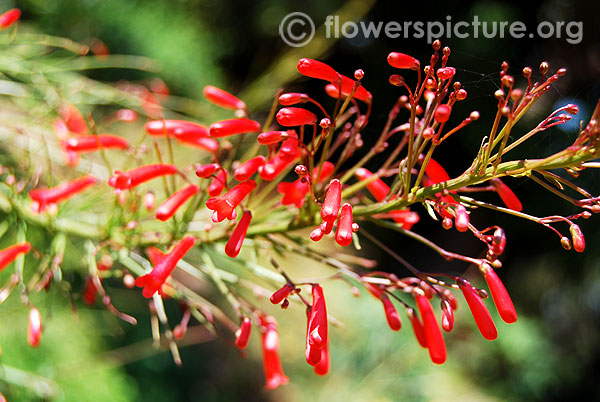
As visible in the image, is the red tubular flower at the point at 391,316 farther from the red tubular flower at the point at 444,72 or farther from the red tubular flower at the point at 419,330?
the red tubular flower at the point at 444,72

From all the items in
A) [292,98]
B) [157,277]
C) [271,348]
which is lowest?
[271,348]

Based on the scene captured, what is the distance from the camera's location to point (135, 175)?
616mm

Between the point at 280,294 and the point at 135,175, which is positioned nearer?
the point at 280,294

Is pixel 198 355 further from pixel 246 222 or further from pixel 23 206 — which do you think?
pixel 246 222

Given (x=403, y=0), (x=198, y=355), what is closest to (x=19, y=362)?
(x=198, y=355)

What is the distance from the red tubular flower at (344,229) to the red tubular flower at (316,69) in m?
0.14

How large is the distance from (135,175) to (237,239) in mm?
185

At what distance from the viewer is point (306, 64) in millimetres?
504

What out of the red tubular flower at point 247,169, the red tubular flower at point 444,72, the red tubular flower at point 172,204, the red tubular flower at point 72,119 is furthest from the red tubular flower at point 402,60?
the red tubular flower at point 72,119

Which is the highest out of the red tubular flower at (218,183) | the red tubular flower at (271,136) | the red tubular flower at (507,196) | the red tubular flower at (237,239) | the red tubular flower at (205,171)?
the red tubular flower at (507,196)

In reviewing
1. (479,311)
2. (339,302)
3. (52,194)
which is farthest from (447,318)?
(339,302)

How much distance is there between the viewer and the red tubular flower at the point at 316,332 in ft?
1.55

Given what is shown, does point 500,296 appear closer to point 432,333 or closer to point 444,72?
point 432,333

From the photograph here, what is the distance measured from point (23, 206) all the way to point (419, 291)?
568mm
